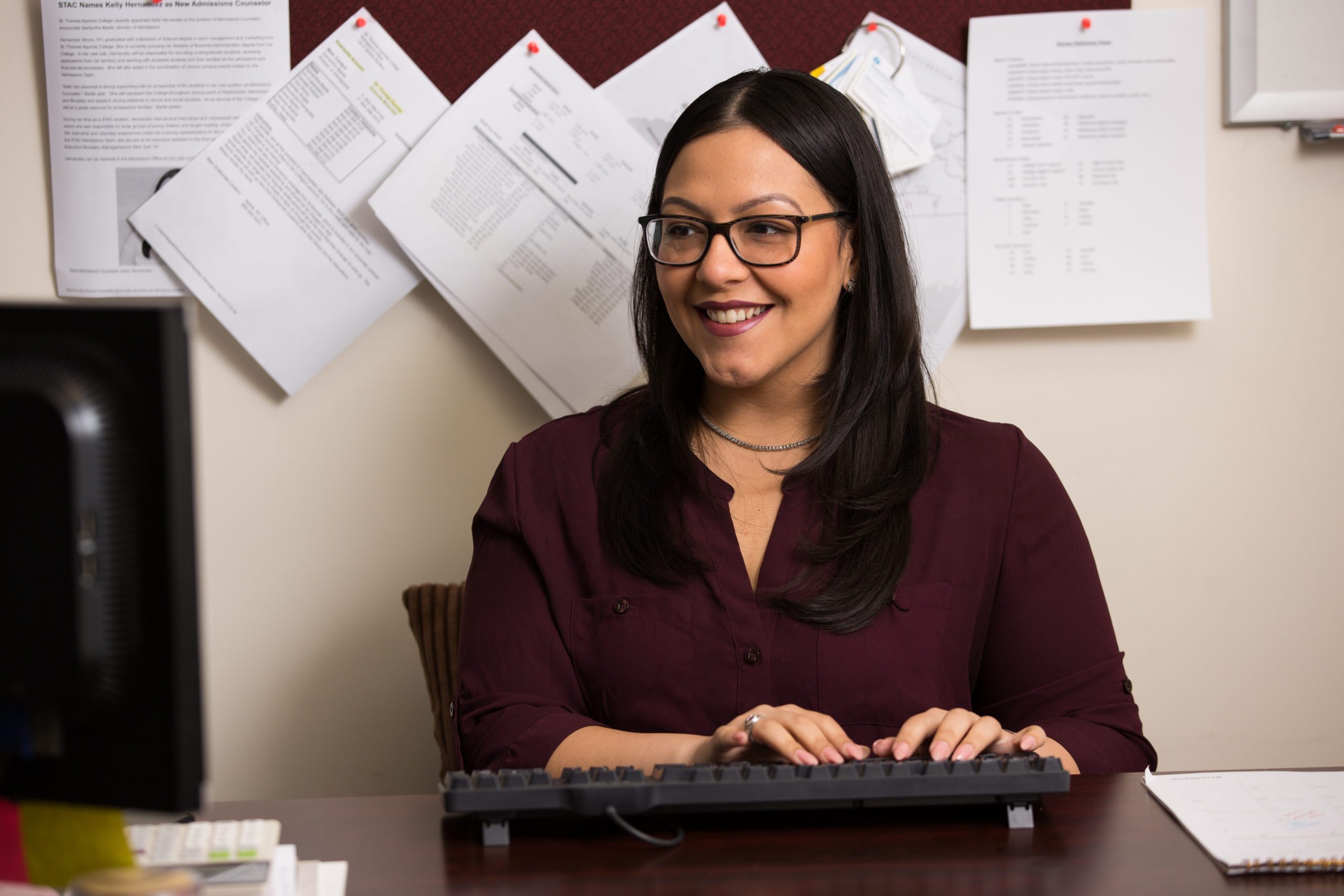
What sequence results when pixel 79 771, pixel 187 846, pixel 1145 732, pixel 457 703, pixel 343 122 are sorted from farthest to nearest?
1. pixel 1145 732
2. pixel 343 122
3. pixel 457 703
4. pixel 187 846
5. pixel 79 771

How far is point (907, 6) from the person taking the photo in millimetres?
1800

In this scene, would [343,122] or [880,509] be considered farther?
[343,122]

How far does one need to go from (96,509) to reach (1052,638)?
3.50ft

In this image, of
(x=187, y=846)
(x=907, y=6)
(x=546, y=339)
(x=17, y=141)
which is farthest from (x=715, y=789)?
(x=17, y=141)

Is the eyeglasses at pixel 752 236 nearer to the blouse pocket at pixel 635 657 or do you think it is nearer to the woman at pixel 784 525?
the woman at pixel 784 525

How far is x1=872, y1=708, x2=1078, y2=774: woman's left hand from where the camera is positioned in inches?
38.8

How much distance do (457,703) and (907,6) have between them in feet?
4.18

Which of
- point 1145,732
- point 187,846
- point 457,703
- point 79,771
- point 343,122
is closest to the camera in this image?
point 79,771

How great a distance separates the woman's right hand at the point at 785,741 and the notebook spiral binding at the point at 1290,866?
12.3 inches

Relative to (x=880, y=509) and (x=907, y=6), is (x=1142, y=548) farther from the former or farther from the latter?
(x=907, y=6)

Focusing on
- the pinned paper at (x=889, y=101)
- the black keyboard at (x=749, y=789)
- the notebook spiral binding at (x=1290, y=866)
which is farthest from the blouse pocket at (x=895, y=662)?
the pinned paper at (x=889, y=101)

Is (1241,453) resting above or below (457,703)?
above

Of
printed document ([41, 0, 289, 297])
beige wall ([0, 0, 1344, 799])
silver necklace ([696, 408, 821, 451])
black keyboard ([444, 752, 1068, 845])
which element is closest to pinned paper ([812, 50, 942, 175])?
beige wall ([0, 0, 1344, 799])

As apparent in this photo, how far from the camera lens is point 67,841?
66 cm
